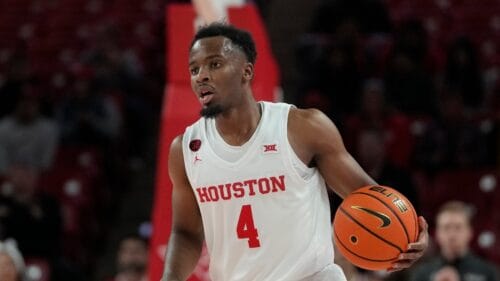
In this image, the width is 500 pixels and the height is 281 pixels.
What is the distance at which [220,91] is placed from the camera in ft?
13.6

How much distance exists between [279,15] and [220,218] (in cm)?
837

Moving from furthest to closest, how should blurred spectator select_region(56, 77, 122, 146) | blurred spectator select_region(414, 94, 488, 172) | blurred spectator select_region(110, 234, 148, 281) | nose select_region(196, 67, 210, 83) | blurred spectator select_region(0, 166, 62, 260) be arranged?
1. blurred spectator select_region(56, 77, 122, 146)
2. blurred spectator select_region(414, 94, 488, 172)
3. blurred spectator select_region(0, 166, 62, 260)
4. blurred spectator select_region(110, 234, 148, 281)
5. nose select_region(196, 67, 210, 83)

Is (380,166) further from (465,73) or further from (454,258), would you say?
(465,73)

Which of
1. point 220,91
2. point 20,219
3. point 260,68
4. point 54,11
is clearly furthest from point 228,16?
point 54,11

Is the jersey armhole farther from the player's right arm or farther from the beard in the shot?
the player's right arm

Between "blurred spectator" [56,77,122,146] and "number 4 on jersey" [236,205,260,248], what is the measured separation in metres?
6.12

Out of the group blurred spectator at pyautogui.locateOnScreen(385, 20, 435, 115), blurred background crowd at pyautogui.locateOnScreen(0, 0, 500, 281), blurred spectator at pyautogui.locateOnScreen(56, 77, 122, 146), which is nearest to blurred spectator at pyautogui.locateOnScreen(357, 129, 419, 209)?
blurred background crowd at pyautogui.locateOnScreen(0, 0, 500, 281)

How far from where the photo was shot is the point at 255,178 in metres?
4.19

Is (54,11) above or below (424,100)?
above

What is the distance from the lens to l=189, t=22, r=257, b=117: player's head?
4.15 m

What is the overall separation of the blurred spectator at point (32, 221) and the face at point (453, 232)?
328 centimetres

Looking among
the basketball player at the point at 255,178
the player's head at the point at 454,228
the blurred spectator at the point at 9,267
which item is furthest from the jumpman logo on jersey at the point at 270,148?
the player's head at the point at 454,228

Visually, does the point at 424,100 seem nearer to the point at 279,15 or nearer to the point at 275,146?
the point at 279,15

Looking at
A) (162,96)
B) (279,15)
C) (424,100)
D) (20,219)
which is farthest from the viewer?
(279,15)
